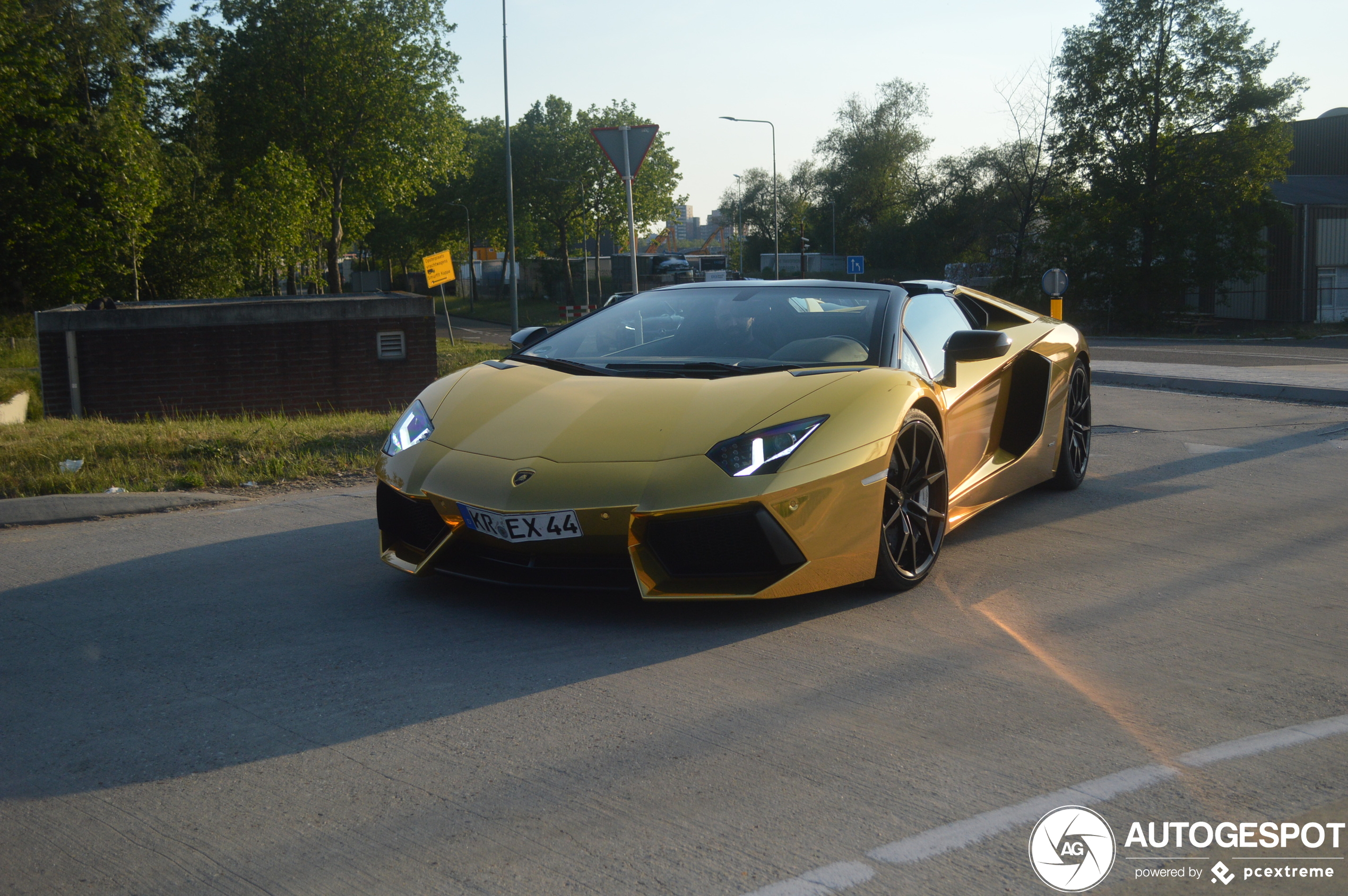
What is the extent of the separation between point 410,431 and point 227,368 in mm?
10404

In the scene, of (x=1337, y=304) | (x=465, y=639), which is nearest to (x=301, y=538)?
(x=465, y=639)

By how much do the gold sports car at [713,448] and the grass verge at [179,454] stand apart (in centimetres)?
266

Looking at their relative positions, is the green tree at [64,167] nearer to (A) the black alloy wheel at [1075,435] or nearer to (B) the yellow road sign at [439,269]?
(B) the yellow road sign at [439,269]

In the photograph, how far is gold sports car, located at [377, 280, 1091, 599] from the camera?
12.2ft

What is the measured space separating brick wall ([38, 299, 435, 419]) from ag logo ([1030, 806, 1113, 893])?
42.0 feet

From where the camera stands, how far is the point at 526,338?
5.39 m

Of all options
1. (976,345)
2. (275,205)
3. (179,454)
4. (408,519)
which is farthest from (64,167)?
(976,345)

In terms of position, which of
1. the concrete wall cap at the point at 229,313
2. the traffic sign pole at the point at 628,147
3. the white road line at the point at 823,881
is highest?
the traffic sign pole at the point at 628,147

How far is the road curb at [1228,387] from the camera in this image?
10.9 meters

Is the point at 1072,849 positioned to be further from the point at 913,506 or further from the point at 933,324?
the point at 933,324

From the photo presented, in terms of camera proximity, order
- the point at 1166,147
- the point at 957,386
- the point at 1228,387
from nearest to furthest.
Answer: the point at 957,386, the point at 1228,387, the point at 1166,147

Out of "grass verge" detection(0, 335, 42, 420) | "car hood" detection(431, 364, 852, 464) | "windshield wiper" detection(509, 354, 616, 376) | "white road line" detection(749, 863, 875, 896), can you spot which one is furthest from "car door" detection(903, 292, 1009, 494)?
"grass verge" detection(0, 335, 42, 420)

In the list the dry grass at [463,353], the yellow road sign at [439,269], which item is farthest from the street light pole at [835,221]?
the yellow road sign at [439,269]

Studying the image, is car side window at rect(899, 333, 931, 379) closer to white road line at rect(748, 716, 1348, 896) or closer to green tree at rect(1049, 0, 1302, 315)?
white road line at rect(748, 716, 1348, 896)
